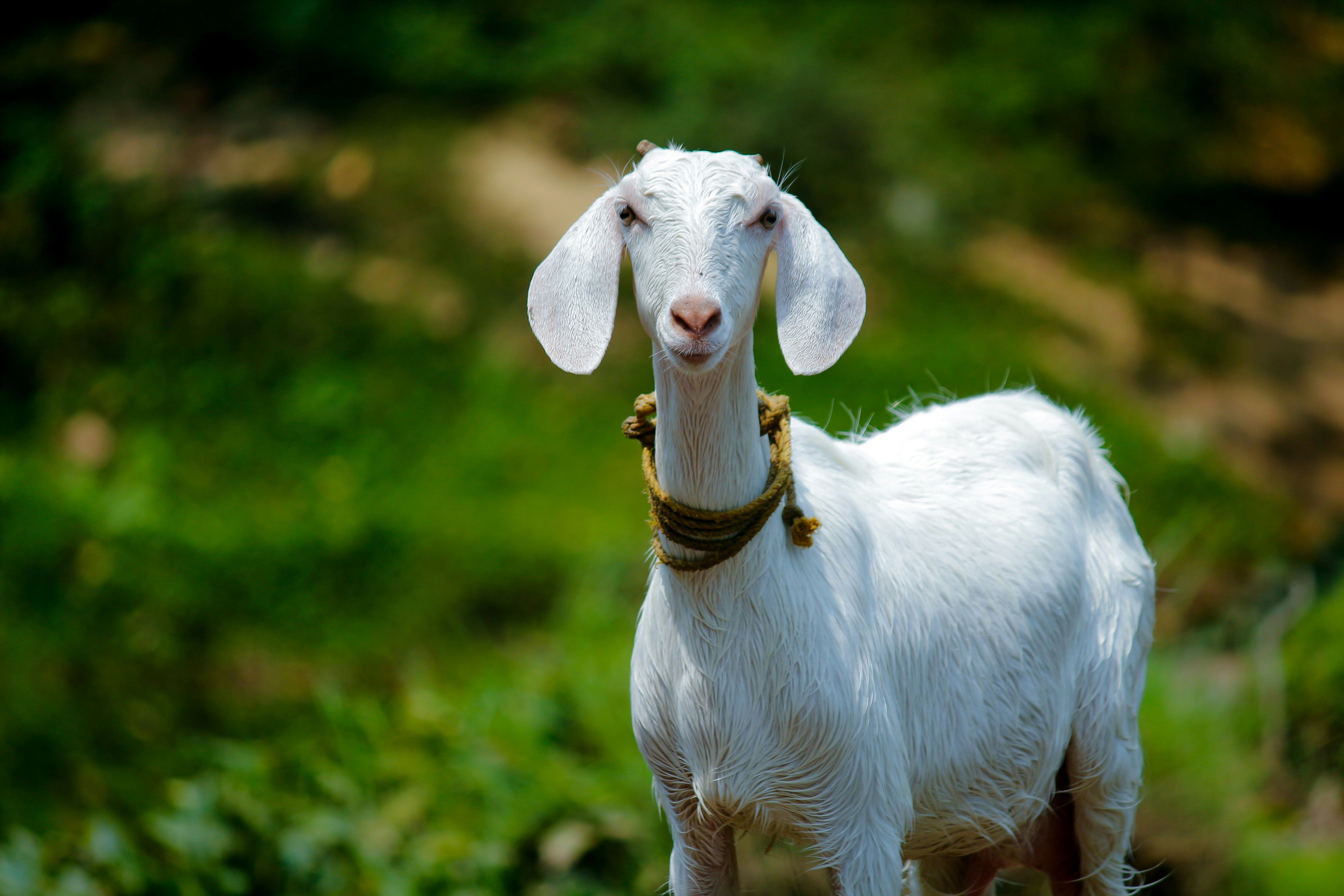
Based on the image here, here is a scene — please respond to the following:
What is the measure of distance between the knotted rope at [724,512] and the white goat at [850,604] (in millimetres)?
29

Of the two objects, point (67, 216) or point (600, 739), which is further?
point (67, 216)

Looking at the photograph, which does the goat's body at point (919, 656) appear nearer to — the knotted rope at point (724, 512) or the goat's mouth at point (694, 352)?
the knotted rope at point (724, 512)

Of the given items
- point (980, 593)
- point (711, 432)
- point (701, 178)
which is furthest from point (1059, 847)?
point (701, 178)

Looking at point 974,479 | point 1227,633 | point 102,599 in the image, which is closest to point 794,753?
point 974,479

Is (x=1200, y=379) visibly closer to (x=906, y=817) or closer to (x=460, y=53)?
(x=460, y=53)

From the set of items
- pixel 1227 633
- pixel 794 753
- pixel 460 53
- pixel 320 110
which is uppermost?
pixel 460 53

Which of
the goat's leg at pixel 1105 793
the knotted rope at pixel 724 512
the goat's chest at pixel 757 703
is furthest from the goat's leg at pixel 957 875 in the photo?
the knotted rope at pixel 724 512

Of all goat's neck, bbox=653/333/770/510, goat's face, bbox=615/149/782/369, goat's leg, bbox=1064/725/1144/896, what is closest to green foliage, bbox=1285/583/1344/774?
goat's leg, bbox=1064/725/1144/896

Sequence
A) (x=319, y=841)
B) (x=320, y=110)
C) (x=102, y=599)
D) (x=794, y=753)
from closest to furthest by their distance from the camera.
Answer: (x=794, y=753)
(x=319, y=841)
(x=102, y=599)
(x=320, y=110)

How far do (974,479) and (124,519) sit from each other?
17.1 ft

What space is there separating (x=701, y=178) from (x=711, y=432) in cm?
44

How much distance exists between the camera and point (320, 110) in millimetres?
8188

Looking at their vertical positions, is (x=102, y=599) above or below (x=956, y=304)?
below

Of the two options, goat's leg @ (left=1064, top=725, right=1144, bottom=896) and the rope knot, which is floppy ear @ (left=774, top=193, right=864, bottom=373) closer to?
the rope knot
